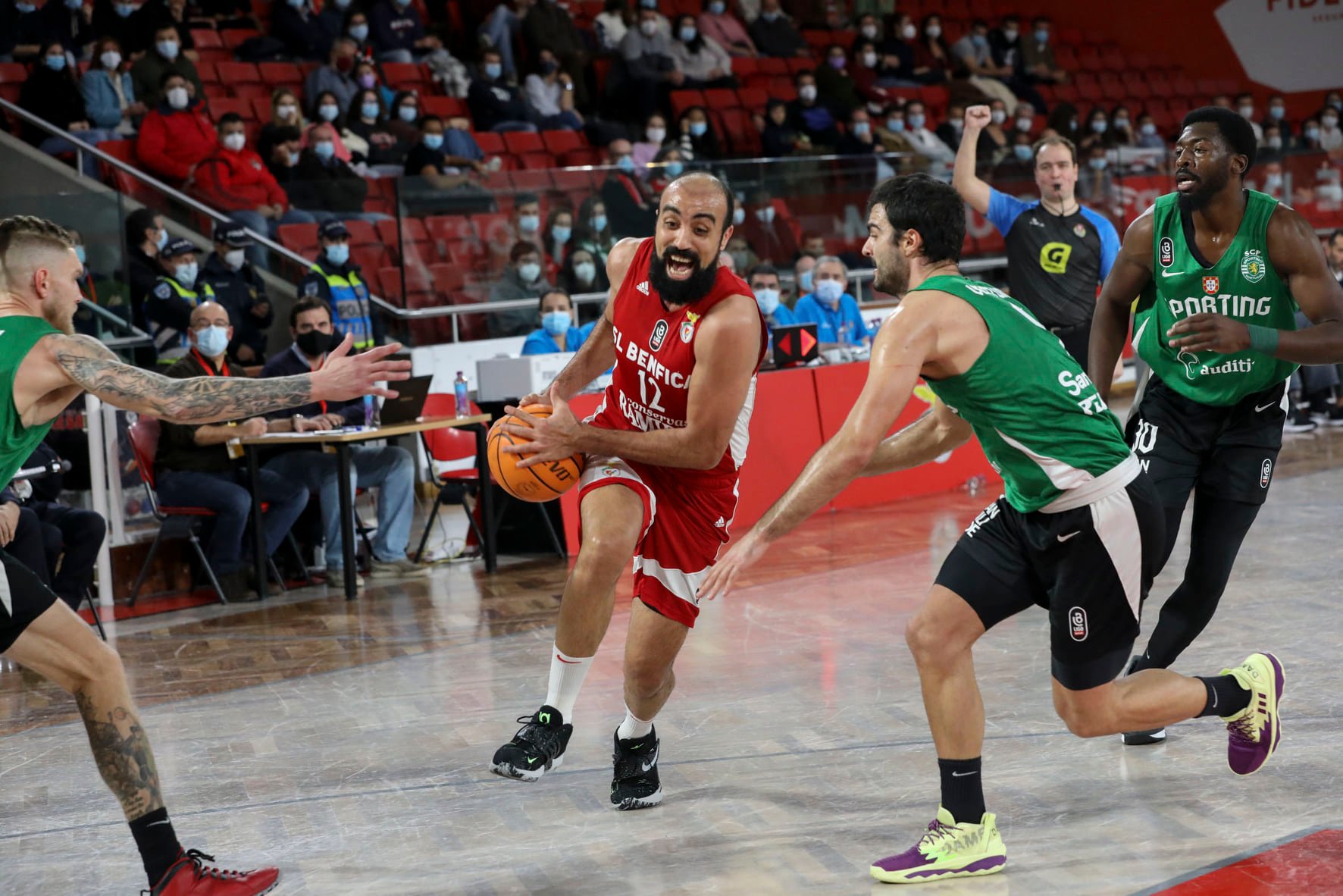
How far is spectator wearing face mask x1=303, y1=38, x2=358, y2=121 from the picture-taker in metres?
13.5

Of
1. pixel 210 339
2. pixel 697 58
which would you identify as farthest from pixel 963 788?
pixel 697 58

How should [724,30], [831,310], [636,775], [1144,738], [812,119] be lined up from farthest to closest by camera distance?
[724,30]
[812,119]
[831,310]
[1144,738]
[636,775]

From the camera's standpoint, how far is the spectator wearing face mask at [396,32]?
15.0 m

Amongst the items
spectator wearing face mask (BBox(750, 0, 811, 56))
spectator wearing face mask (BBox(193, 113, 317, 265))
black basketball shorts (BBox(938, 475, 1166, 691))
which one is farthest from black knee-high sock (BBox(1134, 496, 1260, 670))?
spectator wearing face mask (BBox(750, 0, 811, 56))

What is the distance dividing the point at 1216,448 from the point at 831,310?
6.76 metres

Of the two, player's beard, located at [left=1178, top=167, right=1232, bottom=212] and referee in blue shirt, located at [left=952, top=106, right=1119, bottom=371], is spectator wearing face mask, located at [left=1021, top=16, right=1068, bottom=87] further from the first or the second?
player's beard, located at [left=1178, top=167, right=1232, bottom=212]

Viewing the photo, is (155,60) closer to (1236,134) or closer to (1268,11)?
(1236,134)

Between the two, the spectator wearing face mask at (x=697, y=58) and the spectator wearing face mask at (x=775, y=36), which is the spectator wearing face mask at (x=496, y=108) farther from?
the spectator wearing face mask at (x=775, y=36)

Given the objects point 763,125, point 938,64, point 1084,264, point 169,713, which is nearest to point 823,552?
point 1084,264

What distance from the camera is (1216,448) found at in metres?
4.72

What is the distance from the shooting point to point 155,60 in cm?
1241

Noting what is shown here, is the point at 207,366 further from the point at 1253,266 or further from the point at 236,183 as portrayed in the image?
the point at 1253,266

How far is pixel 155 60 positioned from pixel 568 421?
950 cm

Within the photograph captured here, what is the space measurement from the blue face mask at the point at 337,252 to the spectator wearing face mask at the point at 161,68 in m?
2.44
